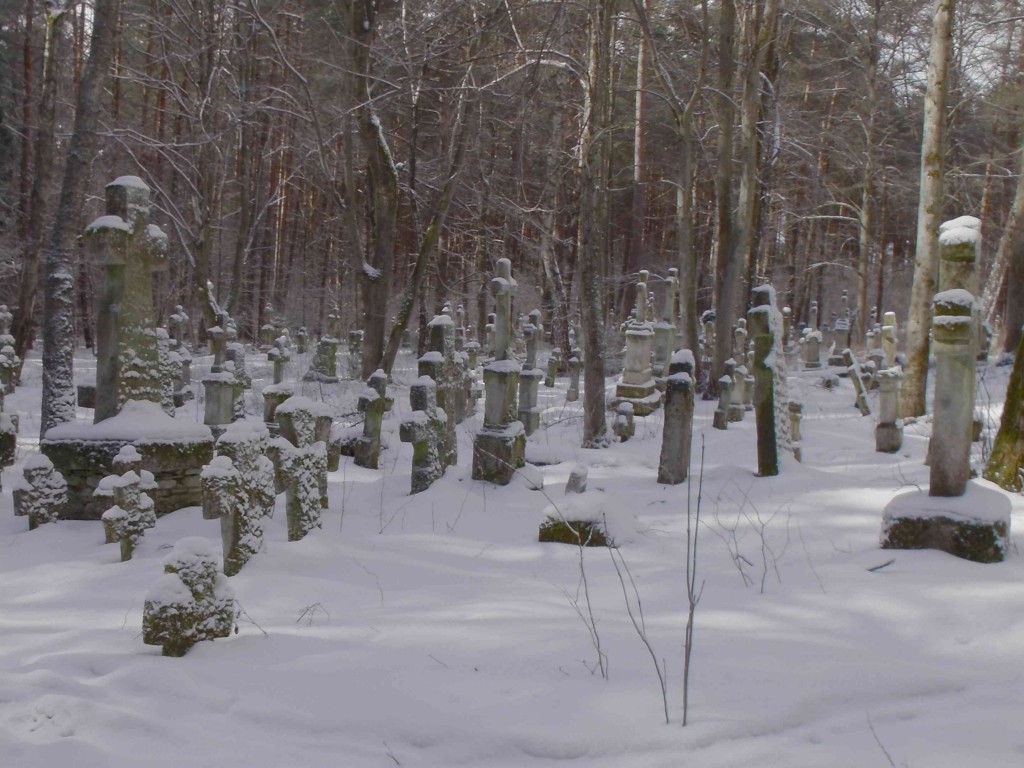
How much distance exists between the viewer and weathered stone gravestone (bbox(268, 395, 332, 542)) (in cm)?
491

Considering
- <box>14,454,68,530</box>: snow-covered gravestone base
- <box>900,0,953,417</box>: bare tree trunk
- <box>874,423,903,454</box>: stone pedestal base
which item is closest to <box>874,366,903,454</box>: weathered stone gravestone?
<box>874,423,903,454</box>: stone pedestal base

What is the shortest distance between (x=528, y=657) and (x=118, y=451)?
14.7 ft

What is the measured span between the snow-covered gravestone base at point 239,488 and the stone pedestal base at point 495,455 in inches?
102

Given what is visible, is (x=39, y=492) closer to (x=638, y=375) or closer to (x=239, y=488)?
(x=239, y=488)

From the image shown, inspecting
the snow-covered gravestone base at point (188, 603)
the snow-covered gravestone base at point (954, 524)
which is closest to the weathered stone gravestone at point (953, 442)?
the snow-covered gravestone base at point (954, 524)

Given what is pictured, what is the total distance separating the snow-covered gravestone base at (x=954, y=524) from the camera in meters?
3.76

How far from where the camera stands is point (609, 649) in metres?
2.90

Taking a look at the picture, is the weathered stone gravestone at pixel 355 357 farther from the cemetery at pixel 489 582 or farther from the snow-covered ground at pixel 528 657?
the snow-covered ground at pixel 528 657

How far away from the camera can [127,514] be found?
→ 16.0ft

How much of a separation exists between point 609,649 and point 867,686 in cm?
88

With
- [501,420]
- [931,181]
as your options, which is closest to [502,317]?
[501,420]

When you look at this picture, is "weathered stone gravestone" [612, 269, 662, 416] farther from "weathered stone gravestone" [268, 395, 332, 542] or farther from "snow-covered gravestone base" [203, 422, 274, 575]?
"snow-covered gravestone base" [203, 422, 274, 575]

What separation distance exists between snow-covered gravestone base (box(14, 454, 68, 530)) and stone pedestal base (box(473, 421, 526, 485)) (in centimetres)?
330

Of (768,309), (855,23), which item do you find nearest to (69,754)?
(768,309)
